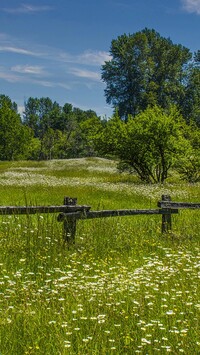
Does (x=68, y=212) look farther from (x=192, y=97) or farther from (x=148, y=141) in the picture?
(x=192, y=97)

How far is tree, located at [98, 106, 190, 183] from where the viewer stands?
1104 inches

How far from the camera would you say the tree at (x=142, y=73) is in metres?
77.8

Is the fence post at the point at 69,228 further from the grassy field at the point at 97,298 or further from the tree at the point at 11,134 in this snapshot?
the tree at the point at 11,134

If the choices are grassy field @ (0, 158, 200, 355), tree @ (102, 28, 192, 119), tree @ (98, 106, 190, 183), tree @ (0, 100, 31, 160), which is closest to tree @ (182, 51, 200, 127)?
tree @ (102, 28, 192, 119)

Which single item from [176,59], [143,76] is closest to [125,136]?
[143,76]

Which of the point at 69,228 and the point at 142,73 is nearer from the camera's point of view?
the point at 69,228

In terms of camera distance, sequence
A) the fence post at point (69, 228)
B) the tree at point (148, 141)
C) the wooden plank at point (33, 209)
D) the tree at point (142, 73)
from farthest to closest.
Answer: the tree at point (142, 73) < the tree at point (148, 141) < the fence post at point (69, 228) < the wooden plank at point (33, 209)

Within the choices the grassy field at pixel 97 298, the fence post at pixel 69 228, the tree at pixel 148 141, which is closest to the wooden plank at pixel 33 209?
the fence post at pixel 69 228

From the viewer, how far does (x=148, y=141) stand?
2838cm

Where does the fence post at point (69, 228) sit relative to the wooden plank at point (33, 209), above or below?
below

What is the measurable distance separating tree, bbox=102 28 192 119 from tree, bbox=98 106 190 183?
47527 millimetres

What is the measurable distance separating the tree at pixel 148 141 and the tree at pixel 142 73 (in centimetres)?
4753

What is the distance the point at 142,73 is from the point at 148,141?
52.5 meters

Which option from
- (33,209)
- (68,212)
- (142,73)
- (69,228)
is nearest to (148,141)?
(68,212)
